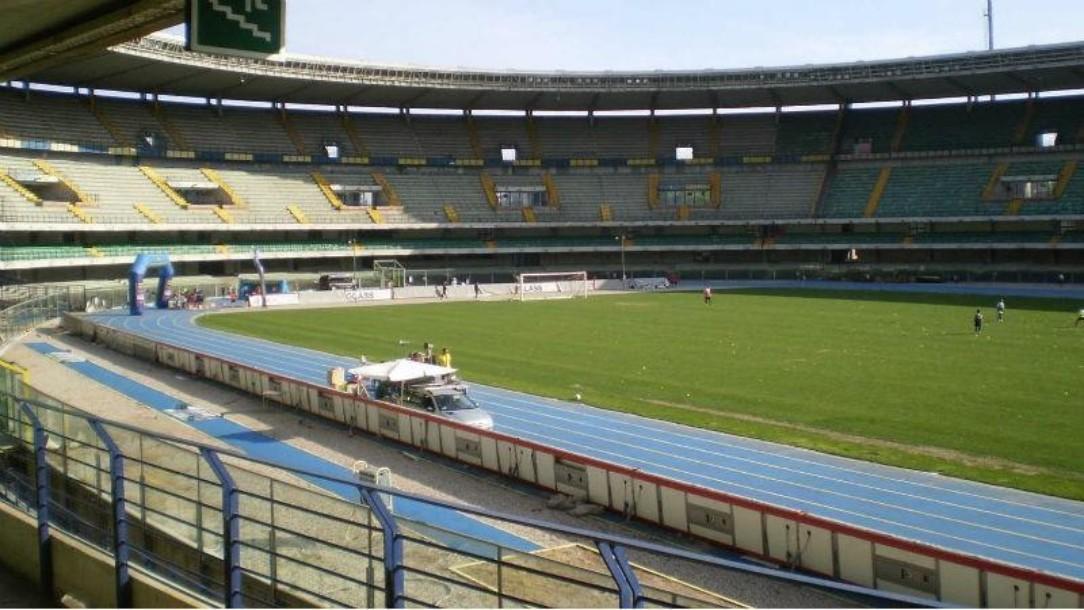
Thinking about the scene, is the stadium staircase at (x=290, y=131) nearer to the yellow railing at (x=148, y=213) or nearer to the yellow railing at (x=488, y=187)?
the yellow railing at (x=488, y=187)

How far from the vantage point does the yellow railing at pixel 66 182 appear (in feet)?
193

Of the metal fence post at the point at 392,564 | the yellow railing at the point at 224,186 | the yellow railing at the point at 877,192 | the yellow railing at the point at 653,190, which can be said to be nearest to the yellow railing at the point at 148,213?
the yellow railing at the point at 224,186

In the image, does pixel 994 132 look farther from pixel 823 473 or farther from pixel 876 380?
pixel 823 473

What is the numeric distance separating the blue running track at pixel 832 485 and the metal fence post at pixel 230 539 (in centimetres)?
927

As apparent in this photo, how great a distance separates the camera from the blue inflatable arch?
162 feet

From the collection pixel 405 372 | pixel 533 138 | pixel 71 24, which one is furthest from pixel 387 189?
pixel 71 24

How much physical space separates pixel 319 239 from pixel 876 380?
53.6 m

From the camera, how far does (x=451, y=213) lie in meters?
74.8

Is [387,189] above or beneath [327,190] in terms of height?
above

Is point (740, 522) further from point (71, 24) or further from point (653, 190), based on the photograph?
point (653, 190)

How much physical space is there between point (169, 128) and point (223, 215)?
997cm

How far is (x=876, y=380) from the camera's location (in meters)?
25.4

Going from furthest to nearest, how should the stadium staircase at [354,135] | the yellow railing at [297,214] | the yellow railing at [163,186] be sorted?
the stadium staircase at [354,135]
the yellow railing at [297,214]
the yellow railing at [163,186]

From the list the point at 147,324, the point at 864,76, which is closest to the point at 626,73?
the point at 864,76
